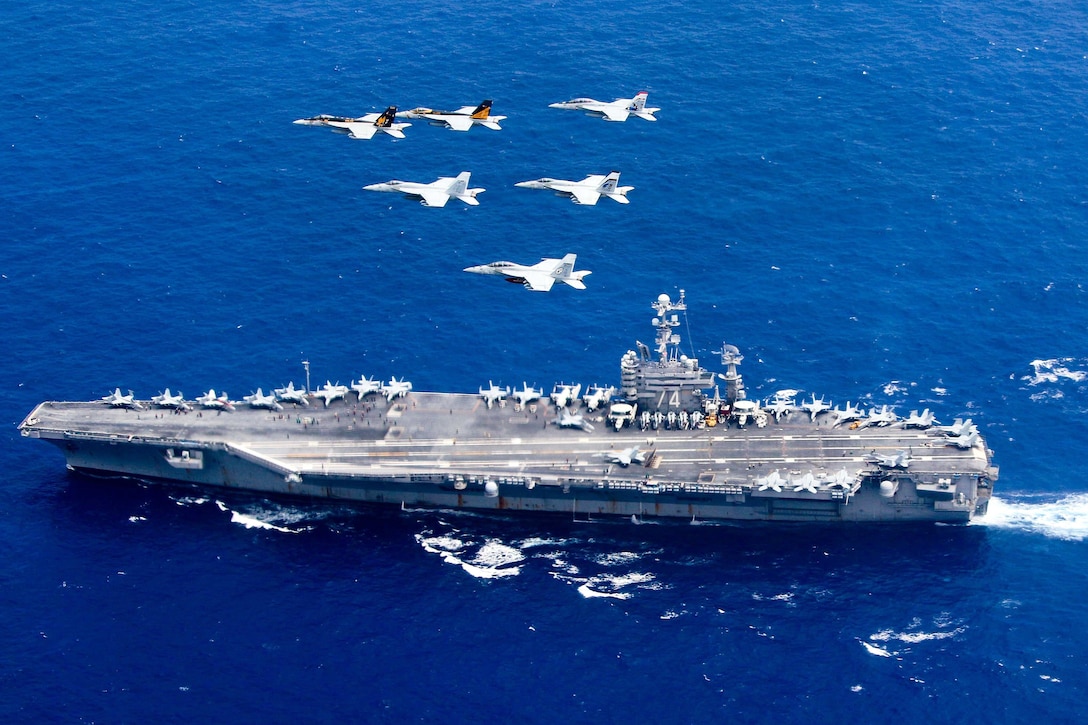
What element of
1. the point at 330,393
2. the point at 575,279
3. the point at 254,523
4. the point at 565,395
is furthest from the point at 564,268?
the point at 254,523

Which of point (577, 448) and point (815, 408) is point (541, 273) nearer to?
point (577, 448)

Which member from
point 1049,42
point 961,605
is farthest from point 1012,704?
point 1049,42

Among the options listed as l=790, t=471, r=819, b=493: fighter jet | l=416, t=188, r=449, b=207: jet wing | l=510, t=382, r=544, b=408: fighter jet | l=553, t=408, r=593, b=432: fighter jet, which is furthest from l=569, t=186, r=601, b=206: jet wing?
l=790, t=471, r=819, b=493: fighter jet

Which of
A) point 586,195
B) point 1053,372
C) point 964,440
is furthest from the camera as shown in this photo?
point 586,195

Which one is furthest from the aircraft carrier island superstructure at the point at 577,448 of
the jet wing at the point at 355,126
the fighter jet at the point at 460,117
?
the jet wing at the point at 355,126

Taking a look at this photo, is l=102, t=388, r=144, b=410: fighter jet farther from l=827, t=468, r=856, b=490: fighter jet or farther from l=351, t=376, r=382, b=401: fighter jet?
l=827, t=468, r=856, b=490: fighter jet

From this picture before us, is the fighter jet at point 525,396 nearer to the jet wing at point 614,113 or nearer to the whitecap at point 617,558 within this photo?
the whitecap at point 617,558
